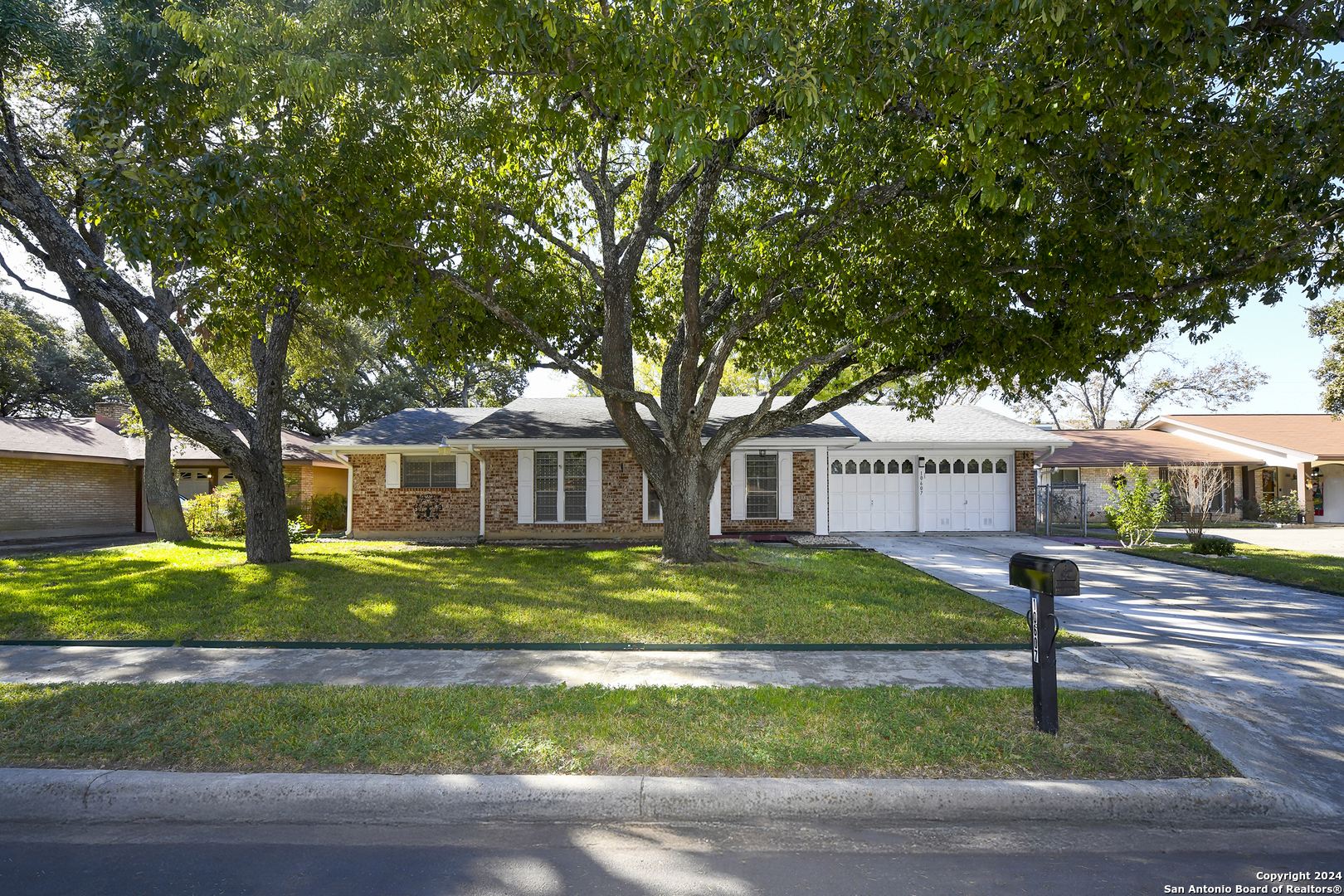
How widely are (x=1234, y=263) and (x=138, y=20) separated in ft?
45.0

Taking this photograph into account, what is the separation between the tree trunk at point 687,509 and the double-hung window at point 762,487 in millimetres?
6242

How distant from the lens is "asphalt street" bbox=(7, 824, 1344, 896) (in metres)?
3.19

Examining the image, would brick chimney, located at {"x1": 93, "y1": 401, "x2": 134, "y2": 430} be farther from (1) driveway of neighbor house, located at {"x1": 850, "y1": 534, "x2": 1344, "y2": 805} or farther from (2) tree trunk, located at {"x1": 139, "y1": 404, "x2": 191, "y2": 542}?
(1) driveway of neighbor house, located at {"x1": 850, "y1": 534, "x2": 1344, "y2": 805}

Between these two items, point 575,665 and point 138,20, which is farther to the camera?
point 138,20

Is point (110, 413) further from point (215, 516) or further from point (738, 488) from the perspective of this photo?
point (738, 488)

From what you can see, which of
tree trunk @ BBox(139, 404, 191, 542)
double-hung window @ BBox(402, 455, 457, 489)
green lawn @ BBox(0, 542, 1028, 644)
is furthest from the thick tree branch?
tree trunk @ BBox(139, 404, 191, 542)

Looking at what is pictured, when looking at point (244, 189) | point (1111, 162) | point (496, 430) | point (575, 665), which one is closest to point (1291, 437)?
point (1111, 162)

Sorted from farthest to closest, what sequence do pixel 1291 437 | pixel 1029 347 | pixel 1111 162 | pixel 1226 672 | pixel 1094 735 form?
pixel 1291 437 < pixel 1029 347 < pixel 1111 162 < pixel 1226 672 < pixel 1094 735

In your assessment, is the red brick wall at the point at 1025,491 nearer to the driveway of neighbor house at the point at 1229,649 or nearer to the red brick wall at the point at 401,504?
the driveway of neighbor house at the point at 1229,649

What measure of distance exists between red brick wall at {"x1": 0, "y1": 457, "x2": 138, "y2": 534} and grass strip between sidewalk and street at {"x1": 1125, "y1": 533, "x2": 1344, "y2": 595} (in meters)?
28.3

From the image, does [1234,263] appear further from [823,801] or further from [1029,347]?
[823,801]

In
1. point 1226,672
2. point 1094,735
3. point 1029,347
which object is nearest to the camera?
point 1094,735

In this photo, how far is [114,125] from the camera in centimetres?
820

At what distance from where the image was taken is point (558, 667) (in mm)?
6145
